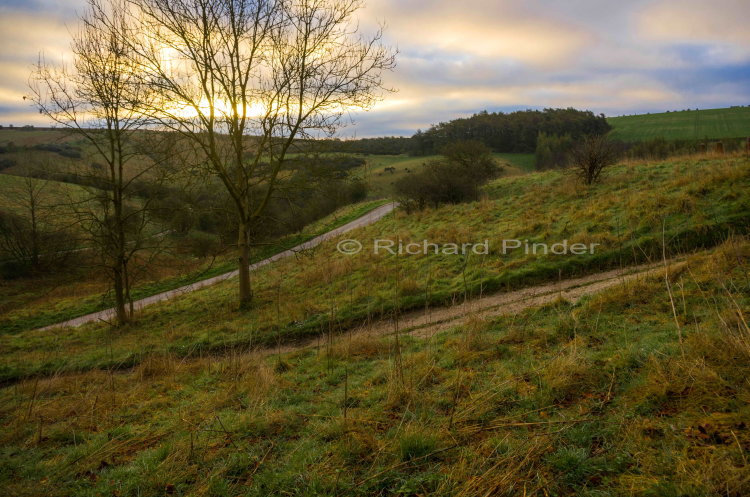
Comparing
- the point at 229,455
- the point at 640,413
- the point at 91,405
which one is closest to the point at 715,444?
the point at 640,413

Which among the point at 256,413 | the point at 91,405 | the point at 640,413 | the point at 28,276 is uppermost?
the point at 640,413

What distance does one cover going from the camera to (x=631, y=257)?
32.1 feet

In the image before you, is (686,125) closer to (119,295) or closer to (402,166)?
(402,166)

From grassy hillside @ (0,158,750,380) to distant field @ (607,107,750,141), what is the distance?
53236 millimetres

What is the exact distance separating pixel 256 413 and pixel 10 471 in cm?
217

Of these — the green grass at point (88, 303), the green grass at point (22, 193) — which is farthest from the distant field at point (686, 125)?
the green grass at point (22, 193)

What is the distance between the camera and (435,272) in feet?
38.8

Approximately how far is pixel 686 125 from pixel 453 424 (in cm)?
8426

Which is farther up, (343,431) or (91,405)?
(343,431)

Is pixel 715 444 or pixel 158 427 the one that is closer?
pixel 715 444

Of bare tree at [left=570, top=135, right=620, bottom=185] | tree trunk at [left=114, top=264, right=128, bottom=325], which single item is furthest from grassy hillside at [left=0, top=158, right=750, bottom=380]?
bare tree at [left=570, top=135, right=620, bottom=185]

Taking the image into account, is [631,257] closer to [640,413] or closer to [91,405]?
[640,413]

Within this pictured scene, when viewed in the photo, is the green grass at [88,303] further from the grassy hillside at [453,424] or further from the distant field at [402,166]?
the distant field at [402,166]

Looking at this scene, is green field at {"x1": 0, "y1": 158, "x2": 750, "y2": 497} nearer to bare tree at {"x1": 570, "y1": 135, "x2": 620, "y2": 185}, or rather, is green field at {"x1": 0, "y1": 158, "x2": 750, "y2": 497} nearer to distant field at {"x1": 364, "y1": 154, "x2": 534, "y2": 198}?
bare tree at {"x1": 570, "y1": 135, "x2": 620, "y2": 185}
